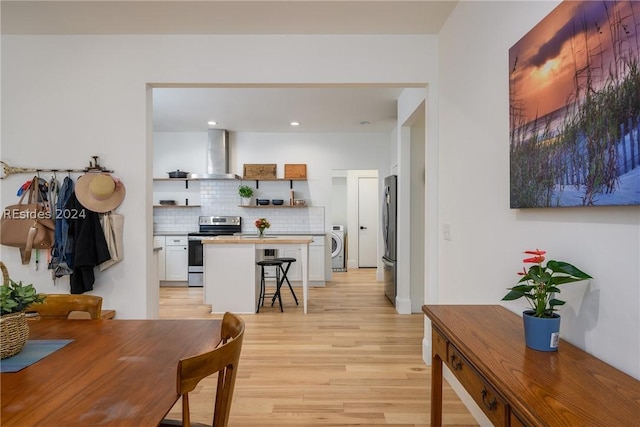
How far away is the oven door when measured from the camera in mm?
6215

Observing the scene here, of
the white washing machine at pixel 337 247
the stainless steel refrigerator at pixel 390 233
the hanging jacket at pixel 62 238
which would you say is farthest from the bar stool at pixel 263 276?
the white washing machine at pixel 337 247

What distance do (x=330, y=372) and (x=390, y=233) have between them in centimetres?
254

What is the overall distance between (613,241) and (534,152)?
500 millimetres

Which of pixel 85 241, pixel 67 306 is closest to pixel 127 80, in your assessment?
pixel 85 241

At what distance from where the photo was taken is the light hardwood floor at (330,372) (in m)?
2.29

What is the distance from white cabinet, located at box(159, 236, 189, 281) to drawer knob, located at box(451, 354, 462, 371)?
5608 mm

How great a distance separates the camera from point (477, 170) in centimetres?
215

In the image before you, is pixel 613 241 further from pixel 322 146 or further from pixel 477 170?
pixel 322 146

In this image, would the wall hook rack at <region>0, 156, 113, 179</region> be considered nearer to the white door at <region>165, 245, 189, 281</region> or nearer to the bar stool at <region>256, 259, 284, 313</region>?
the bar stool at <region>256, 259, 284, 313</region>

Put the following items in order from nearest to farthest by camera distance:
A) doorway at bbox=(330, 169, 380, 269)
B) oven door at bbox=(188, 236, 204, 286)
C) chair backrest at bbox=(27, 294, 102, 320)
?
1. chair backrest at bbox=(27, 294, 102, 320)
2. oven door at bbox=(188, 236, 204, 286)
3. doorway at bbox=(330, 169, 380, 269)

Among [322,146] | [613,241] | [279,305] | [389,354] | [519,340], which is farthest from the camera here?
[322,146]

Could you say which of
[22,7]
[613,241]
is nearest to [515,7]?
[613,241]

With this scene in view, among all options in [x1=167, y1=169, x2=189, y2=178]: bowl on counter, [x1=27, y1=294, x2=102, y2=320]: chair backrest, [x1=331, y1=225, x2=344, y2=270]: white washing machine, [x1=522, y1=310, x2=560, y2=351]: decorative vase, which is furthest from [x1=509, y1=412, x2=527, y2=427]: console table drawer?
[x1=331, y1=225, x2=344, y2=270]: white washing machine

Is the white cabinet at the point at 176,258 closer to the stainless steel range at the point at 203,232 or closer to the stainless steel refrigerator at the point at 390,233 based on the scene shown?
the stainless steel range at the point at 203,232
